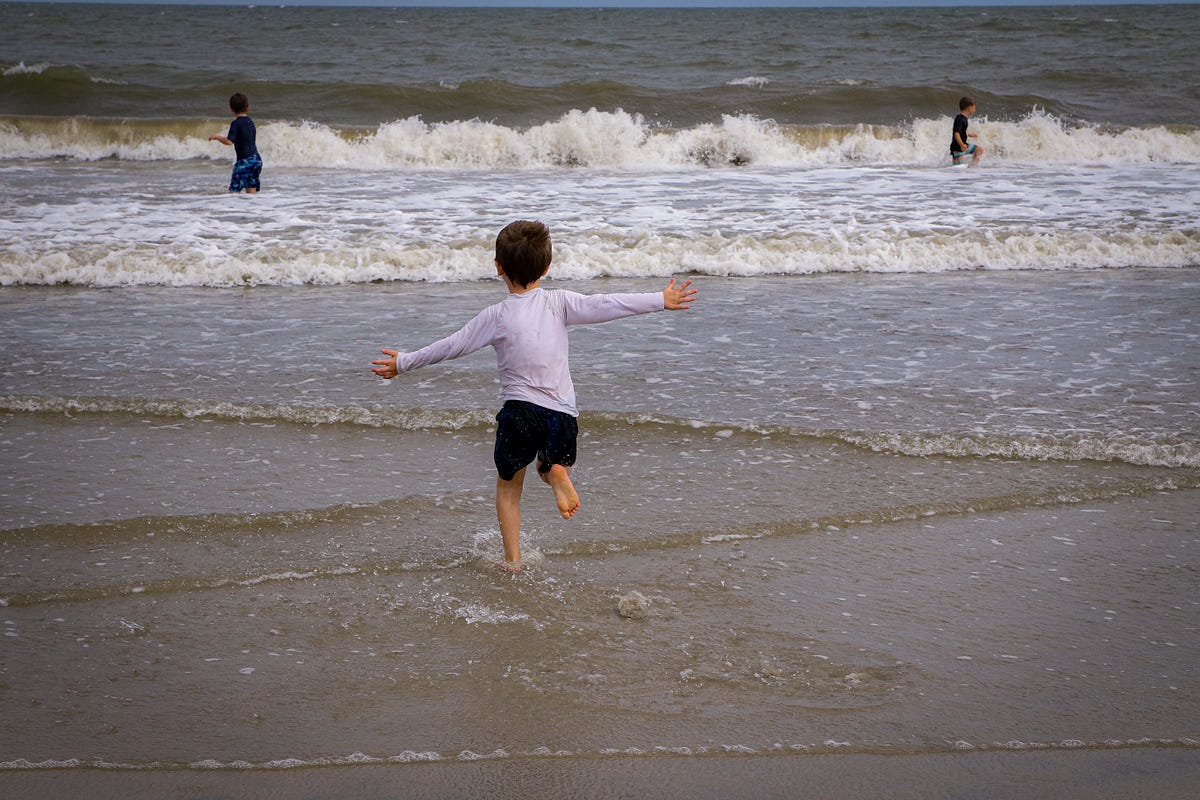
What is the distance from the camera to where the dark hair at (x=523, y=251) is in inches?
157

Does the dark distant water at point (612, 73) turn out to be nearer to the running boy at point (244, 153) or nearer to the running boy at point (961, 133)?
the running boy at point (961, 133)

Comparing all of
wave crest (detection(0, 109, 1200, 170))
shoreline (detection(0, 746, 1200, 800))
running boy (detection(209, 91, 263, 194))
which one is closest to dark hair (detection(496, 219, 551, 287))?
shoreline (detection(0, 746, 1200, 800))

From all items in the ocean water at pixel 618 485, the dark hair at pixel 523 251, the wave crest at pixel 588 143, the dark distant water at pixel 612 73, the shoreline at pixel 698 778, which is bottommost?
the shoreline at pixel 698 778

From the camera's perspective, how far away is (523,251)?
13.2ft

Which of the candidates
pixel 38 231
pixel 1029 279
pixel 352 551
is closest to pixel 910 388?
pixel 352 551

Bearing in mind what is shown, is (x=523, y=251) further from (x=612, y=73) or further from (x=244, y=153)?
(x=612, y=73)

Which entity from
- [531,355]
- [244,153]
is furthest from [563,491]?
[244,153]

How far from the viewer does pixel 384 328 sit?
8.48 m

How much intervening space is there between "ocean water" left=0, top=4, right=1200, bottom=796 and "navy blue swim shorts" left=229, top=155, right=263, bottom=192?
310 mm

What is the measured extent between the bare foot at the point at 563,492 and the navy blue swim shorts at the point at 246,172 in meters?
12.3

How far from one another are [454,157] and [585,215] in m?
8.42

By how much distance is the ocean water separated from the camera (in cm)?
328

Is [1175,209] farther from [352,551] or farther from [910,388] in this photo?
[352,551]

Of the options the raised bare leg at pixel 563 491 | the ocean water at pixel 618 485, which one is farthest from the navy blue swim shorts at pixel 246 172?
the raised bare leg at pixel 563 491
